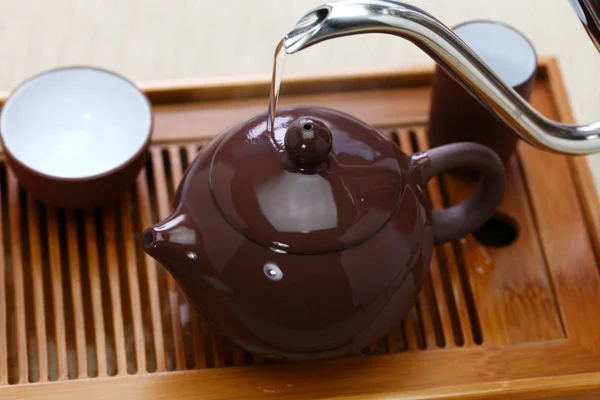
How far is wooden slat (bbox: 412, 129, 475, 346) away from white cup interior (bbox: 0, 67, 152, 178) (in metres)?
0.29

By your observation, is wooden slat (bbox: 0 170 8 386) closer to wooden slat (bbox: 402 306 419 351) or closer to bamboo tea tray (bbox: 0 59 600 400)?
bamboo tea tray (bbox: 0 59 600 400)

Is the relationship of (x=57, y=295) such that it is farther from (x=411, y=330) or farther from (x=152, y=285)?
(x=411, y=330)

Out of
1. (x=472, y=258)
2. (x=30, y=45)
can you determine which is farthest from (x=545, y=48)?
(x=30, y=45)

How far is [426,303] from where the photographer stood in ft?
2.77

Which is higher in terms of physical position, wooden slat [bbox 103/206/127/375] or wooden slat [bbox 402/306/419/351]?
wooden slat [bbox 103/206/127/375]

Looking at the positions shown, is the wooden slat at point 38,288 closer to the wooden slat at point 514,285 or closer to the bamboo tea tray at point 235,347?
the bamboo tea tray at point 235,347

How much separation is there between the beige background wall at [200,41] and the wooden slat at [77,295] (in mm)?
337

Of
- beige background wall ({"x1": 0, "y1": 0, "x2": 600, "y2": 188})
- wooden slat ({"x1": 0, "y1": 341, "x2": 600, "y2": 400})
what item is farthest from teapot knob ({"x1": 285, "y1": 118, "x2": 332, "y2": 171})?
beige background wall ({"x1": 0, "y1": 0, "x2": 600, "y2": 188})

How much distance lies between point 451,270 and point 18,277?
0.41 meters

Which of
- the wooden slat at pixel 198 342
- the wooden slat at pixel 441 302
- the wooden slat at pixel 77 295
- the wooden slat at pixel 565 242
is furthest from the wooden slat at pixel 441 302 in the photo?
the wooden slat at pixel 77 295

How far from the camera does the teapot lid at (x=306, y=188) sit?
0.68 meters

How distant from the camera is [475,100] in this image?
0.85m

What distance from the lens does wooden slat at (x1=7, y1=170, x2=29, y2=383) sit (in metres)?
0.78

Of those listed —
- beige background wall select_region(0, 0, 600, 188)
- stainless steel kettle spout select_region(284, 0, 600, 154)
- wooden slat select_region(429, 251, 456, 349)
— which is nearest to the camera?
stainless steel kettle spout select_region(284, 0, 600, 154)
